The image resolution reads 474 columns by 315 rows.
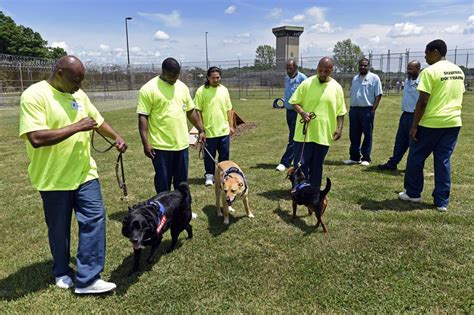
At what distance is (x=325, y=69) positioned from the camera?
15.8 ft

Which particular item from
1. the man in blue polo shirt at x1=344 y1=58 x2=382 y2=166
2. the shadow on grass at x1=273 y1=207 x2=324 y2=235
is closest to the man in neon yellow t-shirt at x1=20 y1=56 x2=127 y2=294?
the shadow on grass at x1=273 y1=207 x2=324 y2=235

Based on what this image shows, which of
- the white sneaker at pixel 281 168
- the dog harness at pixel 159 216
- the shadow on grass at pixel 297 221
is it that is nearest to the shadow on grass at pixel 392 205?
the shadow on grass at pixel 297 221

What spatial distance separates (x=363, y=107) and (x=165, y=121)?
16.4 ft

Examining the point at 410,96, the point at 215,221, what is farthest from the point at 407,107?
the point at 215,221

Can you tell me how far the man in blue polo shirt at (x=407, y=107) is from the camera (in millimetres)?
6688

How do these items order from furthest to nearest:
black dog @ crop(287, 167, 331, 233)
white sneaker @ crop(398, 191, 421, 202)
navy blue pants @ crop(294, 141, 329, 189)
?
white sneaker @ crop(398, 191, 421, 202), navy blue pants @ crop(294, 141, 329, 189), black dog @ crop(287, 167, 331, 233)

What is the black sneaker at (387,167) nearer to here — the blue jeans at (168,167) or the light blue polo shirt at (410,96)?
the light blue polo shirt at (410,96)

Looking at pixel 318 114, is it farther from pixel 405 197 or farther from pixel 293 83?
pixel 293 83

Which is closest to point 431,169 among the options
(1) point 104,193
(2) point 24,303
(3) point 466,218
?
(3) point 466,218

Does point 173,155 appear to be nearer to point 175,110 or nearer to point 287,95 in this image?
point 175,110

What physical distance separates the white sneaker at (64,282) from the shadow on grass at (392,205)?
3.96 meters

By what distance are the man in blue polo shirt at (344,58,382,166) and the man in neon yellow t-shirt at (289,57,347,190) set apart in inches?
107

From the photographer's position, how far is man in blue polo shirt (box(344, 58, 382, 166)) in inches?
300

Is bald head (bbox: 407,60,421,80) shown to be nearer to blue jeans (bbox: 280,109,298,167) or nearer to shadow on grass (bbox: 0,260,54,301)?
blue jeans (bbox: 280,109,298,167)
